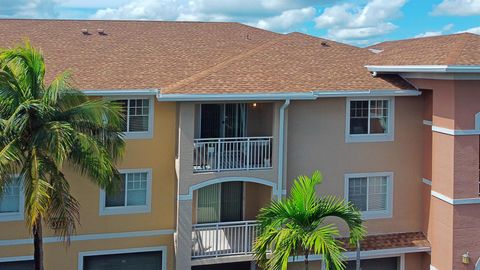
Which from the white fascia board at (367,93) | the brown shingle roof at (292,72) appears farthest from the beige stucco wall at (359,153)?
the brown shingle roof at (292,72)

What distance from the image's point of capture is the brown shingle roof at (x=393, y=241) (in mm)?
16891

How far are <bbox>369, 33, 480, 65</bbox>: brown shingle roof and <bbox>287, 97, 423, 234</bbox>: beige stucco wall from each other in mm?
1576

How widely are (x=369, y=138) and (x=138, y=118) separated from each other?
797 centimetres

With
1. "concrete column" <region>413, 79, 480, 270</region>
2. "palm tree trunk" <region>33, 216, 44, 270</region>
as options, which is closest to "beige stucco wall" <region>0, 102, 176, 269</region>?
"palm tree trunk" <region>33, 216, 44, 270</region>

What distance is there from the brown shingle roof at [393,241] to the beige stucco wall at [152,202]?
626cm

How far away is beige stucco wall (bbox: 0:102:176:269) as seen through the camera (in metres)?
15.3

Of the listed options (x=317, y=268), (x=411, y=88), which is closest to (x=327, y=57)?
(x=411, y=88)

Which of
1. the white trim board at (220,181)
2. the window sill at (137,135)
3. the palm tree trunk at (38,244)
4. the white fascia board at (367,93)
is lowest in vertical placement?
the palm tree trunk at (38,244)

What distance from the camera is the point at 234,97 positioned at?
49.6 feet

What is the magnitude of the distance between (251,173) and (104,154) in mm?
5783

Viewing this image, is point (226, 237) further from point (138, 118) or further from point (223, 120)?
point (138, 118)

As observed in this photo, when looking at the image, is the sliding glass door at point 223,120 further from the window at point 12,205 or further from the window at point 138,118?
the window at point 12,205

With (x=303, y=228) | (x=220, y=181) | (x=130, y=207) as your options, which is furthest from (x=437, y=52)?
(x=130, y=207)

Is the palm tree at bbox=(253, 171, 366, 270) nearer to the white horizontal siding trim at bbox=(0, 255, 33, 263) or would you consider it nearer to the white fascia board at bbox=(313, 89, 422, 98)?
the white fascia board at bbox=(313, 89, 422, 98)
